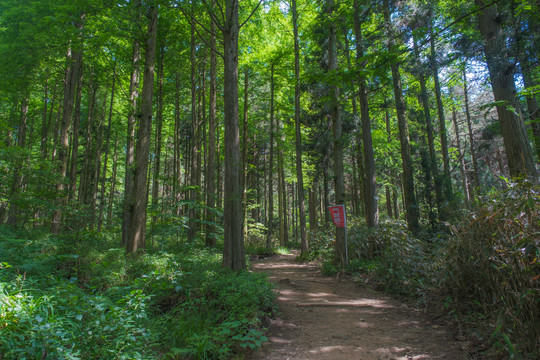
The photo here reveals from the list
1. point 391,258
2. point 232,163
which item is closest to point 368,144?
point 391,258

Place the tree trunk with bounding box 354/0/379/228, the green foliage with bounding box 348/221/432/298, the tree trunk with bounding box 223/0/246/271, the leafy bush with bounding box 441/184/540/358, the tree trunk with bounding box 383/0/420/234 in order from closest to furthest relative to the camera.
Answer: the leafy bush with bounding box 441/184/540/358
the tree trunk with bounding box 223/0/246/271
the green foliage with bounding box 348/221/432/298
the tree trunk with bounding box 354/0/379/228
the tree trunk with bounding box 383/0/420/234

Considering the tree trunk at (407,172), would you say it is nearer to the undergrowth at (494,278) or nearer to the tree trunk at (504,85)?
the tree trunk at (504,85)

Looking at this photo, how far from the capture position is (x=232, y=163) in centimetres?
575

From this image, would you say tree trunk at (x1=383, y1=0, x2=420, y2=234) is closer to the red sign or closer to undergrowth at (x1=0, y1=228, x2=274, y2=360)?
the red sign

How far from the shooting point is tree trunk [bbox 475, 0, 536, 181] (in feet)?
20.0

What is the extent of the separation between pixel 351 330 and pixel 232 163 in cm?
388

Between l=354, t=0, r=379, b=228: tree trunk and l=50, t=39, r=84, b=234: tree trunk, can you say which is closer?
l=354, t=0, r=379, b=228: tree trunk

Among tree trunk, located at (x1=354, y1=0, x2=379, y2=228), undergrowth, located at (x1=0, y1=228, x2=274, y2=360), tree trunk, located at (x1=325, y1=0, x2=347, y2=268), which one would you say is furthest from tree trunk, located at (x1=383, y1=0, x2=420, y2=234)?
undergrowth, located at (x1=0, y1=228, x2=274, y2=360)

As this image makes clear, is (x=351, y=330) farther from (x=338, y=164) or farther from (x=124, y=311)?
(x=338, y=164)

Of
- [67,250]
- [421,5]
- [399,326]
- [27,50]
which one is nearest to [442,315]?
[399,326]

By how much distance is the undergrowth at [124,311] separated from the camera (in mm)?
2404

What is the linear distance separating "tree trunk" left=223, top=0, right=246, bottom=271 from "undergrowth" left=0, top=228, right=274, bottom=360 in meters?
0.47

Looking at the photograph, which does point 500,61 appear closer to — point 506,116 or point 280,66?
point 506,116

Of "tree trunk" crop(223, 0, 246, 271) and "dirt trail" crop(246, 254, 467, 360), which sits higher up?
"tree trunk" crop(223, 0, 246, 271)
